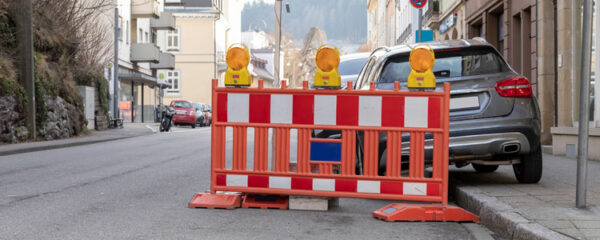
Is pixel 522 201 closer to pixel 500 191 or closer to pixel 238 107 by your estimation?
pixel 500 191

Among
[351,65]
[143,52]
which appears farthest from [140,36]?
[351,65]

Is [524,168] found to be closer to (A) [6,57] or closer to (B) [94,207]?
(B) [94,207]

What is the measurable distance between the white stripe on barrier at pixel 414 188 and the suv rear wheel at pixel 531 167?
Result: 1913 millimetres

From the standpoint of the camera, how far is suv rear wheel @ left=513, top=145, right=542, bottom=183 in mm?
7473

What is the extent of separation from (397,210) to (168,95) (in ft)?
199

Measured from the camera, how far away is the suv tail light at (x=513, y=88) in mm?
7289

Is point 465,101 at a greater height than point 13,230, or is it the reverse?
point 465,101

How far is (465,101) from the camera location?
23.9ft

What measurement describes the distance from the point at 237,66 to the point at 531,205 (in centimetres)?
269

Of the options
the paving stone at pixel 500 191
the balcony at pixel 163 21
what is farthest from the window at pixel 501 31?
the balcony at pixel 163 21

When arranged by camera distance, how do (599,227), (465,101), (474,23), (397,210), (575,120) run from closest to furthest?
(599,227) → (397,210) → (465,101) → (575,120) → (474,23)

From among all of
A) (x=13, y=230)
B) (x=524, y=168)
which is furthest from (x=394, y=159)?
(x=13, y=230)

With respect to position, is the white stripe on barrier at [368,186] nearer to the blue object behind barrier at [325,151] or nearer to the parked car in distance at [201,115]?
the blue object behind barrier at [325,151]

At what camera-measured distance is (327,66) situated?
6.07m
